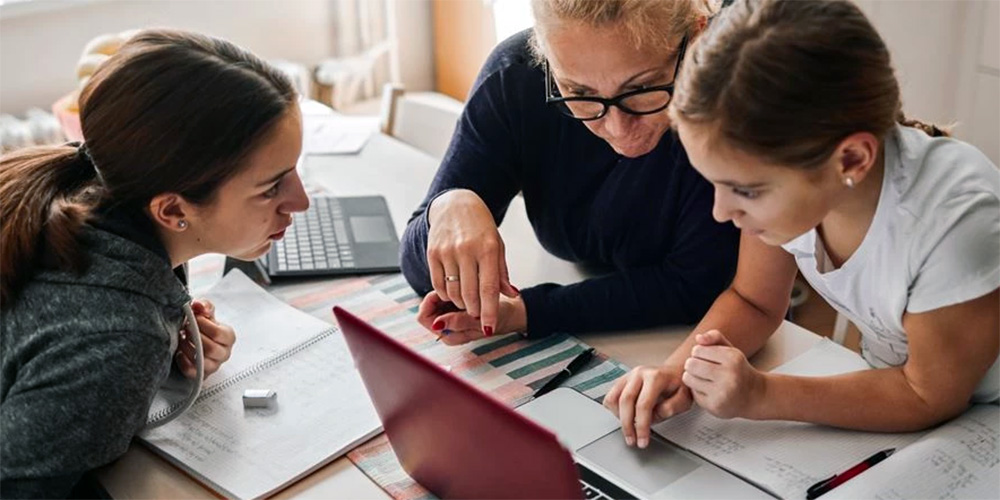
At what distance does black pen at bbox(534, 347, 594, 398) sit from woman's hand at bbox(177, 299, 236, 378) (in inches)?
15.4

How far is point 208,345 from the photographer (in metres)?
1.25

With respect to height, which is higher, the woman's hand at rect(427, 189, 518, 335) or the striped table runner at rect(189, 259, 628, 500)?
the woman's hand at rect(427, 189, 518, 335)

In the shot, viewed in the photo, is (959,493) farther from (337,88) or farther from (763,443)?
(337,88)

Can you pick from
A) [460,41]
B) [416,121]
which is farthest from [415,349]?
[460,41]

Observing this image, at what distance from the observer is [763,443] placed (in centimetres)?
107

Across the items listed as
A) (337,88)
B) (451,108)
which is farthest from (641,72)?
(337,88)

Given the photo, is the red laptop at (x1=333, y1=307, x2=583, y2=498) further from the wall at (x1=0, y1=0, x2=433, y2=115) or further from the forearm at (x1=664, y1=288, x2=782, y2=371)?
the wall at (x1=0, y1=0, x2=433, y2=115)

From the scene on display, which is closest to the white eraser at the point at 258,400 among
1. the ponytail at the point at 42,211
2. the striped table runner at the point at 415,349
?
the striped table runner at the point at 415,349

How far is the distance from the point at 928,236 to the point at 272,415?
0.72m

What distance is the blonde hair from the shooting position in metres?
1.16

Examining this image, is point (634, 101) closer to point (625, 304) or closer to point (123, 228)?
point (625, 304)

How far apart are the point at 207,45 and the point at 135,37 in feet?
0.27

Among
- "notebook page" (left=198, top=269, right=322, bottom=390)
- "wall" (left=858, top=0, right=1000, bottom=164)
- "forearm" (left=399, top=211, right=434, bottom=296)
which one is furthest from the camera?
"wall" (left=858, top=0, right=1000, bottom=164)

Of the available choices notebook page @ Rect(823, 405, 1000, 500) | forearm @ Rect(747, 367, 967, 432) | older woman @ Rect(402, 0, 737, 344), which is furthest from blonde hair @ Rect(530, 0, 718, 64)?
notebook page @ Rect(823, 405, 1000, 500)
